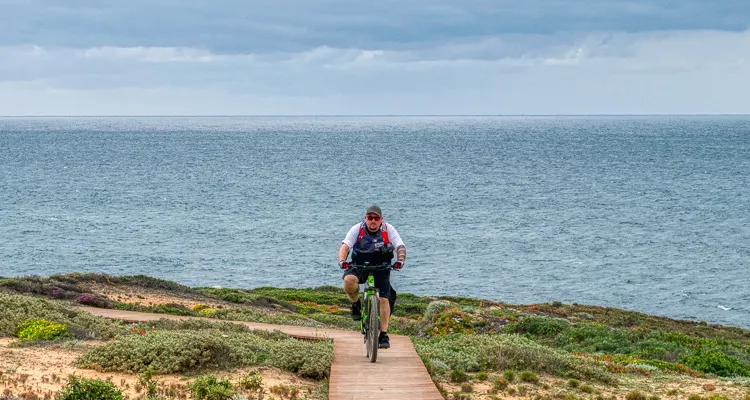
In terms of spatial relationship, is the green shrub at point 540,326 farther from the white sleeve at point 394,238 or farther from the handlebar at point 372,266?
the handlebar at point 372,266

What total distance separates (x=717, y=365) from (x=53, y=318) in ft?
47.5

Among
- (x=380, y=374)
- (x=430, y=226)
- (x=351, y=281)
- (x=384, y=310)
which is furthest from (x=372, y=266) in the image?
(x=430, y=226)

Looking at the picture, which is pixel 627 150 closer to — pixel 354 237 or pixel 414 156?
pixel 414 156

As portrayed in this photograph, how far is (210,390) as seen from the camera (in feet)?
36.8

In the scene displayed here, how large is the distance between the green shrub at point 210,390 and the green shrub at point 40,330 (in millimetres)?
6521

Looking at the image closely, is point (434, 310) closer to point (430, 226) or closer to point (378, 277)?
point (378, 277)

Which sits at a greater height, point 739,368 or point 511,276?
point 739,368

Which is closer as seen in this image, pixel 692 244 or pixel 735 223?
pixel 692 244

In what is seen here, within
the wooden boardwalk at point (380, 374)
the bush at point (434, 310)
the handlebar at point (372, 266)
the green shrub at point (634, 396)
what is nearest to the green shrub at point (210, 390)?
the wooden boardwalk at point (380, 374)

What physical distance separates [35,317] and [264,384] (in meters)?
8.10

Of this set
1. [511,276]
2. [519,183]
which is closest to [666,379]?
[511,276]

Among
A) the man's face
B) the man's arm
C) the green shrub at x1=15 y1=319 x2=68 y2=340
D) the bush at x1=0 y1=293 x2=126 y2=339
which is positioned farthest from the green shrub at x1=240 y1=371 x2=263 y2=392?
the green shrub at x1=15 y1=319 x2=68 y2=340

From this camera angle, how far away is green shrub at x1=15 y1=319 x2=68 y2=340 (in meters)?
16.5

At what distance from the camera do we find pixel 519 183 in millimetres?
110750
